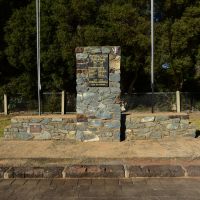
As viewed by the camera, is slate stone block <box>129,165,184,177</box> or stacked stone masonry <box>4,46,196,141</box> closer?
slate stone block <box>129,165,184,177</box>

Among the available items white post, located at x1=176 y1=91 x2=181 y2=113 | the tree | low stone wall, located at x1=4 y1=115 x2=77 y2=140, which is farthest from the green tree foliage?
low stone wall, located at x1=4 y1=115 x2=77 y2=140

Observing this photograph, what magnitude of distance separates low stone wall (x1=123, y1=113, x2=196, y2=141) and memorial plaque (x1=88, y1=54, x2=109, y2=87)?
49.1 inches

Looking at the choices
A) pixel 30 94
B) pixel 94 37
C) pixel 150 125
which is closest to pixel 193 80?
pixel 94 37

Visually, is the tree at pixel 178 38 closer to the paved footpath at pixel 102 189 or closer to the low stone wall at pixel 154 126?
the low stone wall at pixel 154 126

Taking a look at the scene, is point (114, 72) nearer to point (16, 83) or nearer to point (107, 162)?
point (107, 162)

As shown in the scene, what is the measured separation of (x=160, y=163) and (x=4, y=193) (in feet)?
11.4

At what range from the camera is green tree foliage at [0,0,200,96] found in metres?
23.6

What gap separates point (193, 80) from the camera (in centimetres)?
2842

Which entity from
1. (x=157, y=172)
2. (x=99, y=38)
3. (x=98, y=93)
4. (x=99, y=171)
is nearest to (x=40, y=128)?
(x=98, y=93)

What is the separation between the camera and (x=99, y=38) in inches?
941

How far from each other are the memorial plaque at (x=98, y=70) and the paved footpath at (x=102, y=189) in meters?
4.37

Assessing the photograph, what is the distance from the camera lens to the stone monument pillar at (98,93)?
460 inches

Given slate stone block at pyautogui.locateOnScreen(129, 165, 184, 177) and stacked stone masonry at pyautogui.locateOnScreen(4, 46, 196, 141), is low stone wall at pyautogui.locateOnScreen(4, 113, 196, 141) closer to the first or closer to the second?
stacked stone masonry at pyautogui.locateOnScreen(4, 46, 196, 141)

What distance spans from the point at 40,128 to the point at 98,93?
6.42ft
